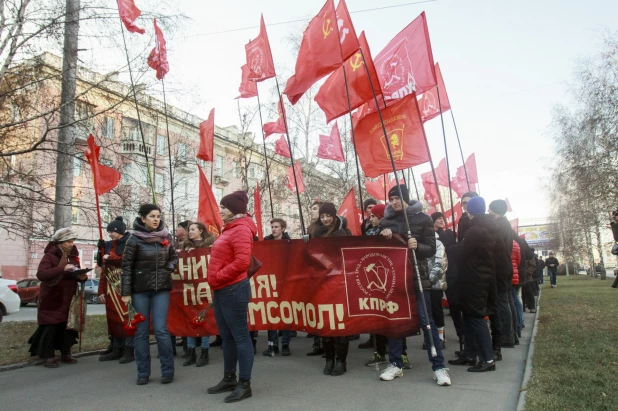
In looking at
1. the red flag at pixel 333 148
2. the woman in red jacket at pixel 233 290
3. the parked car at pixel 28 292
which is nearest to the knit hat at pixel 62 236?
the woman in red jacket at pixel 233 290

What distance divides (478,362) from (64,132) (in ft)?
30.5

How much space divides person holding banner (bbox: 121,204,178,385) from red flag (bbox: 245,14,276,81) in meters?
4.50

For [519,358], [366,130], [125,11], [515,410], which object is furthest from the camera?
[125,11]

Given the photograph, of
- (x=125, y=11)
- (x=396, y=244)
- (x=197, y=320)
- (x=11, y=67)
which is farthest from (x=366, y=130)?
(x=11, y=67)

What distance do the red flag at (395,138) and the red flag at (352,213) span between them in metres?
2.67

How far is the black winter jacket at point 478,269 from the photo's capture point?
17.8 ft

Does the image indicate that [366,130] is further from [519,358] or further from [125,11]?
[125,11]

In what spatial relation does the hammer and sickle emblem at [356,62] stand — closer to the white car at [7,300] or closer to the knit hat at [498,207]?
the knit hat at [498,207]

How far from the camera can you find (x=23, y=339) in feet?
29.4

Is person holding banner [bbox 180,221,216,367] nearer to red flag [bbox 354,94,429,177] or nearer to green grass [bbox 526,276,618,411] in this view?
red flag [bbox 354,94,429,177]

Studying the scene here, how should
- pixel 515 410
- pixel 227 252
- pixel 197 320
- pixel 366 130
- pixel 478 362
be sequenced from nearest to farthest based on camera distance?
pixel 515 410
pixel 227 252
pixel 197 320
pixel 478 362
pixel 366 130

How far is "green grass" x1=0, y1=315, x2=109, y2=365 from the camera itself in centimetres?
711

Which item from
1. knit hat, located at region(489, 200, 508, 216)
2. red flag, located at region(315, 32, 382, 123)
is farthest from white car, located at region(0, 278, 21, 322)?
knit hat, located at region(489, 200, 508, 216)

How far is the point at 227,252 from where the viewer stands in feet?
16.0
